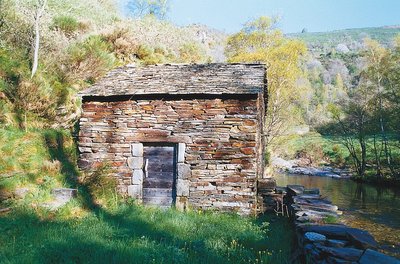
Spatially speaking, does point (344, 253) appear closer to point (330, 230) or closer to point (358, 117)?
point (330, 230)

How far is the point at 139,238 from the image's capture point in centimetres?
558

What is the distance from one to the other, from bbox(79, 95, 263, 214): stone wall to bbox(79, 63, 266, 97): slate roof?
13.1 inches

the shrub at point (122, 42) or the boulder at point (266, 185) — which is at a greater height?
the shrub at point (122, 42)

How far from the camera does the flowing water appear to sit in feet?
30.6

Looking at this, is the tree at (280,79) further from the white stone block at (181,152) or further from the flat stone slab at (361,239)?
the flat stone slab at (361,239)

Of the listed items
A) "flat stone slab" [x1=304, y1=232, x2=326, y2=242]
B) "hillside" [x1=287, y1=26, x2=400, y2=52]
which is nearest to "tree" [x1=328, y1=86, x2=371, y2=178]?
"flat stone slab" [x1=304, y1=232, x2=326, y2=242]

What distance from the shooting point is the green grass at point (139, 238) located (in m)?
4.57

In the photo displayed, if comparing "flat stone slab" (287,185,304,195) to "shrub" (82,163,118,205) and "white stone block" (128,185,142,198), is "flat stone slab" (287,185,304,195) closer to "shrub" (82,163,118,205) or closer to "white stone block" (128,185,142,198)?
"white stone block" (128,185,142,198)

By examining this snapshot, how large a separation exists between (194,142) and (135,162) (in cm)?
179

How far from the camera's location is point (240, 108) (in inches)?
350

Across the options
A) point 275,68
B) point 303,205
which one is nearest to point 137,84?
point 303,205

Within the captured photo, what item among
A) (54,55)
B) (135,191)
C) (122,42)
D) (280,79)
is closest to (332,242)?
(135,191)

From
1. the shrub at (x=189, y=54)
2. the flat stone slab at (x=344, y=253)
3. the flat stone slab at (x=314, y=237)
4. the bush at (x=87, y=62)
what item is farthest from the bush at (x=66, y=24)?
the flat stone slab at (x=344, y=253)

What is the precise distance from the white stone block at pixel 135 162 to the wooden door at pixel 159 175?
0.14 metres
